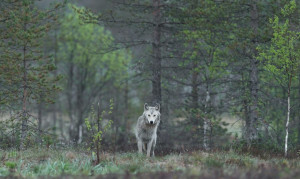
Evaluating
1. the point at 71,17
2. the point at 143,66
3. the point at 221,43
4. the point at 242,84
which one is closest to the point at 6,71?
the point at 143,66

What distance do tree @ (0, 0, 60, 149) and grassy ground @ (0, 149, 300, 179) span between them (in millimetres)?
4437

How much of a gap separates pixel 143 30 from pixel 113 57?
1587 centimetres

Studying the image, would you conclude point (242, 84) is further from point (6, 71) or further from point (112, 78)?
point (112, 78)

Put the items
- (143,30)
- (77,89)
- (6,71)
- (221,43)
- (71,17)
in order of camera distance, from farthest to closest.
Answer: (77,89) → (71,17) → (143,30) → (221,43) → (6,71)

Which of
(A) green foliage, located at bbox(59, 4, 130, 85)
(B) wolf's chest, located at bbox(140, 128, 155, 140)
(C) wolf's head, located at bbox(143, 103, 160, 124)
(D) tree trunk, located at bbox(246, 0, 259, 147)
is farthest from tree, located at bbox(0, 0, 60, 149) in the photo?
(A) green foliage, located at bbox(59, 4, 130, 85)

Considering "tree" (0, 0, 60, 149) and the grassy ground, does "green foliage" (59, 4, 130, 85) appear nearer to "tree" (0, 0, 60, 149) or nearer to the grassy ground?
"tree" (0, 0, 60, 149)

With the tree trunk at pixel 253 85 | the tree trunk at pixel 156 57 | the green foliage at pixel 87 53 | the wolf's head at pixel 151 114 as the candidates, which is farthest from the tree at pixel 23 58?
the green foliage at pixel 87 53

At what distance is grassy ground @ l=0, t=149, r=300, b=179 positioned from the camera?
25.6ft

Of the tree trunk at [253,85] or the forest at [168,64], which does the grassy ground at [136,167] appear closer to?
the forest at [168,64]

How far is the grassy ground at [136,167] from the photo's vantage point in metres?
7.79

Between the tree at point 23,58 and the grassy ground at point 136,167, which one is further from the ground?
the tree at point 23,58

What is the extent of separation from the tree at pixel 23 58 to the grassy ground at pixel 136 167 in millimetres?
4437

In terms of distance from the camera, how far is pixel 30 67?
16.2m

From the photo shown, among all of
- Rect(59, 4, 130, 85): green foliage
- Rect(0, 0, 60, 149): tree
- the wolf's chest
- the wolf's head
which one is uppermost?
Rect(59, 4, 130, 85): green foliage
